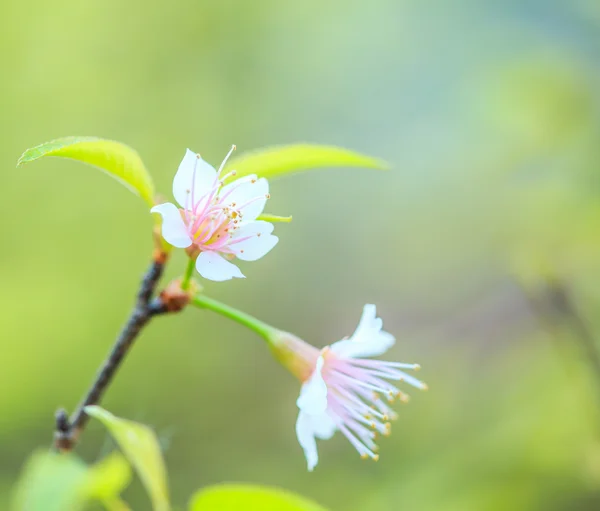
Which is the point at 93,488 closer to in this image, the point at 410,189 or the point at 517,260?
the point at 517,260

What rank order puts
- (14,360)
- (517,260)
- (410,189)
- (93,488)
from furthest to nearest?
(410,189) < (14,360) < (517,260) < (93,488)

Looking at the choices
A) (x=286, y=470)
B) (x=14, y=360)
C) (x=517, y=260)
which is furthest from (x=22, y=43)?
(x=517, y=260)

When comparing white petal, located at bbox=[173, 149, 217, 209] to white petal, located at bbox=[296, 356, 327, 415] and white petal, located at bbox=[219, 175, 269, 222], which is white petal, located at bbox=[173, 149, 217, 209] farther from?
white petal, located at bbox=[296, 356, 327, 415]

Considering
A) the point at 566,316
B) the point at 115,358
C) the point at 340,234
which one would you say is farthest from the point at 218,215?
the point at 340,234

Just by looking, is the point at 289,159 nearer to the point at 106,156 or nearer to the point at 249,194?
the point at 249,194

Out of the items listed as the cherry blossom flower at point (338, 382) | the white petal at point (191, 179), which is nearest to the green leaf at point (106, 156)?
the white petal at point (191, 179)

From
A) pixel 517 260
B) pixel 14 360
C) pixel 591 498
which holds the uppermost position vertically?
pixel 517 260
